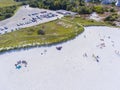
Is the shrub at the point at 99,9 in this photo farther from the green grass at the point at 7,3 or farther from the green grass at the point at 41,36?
the green grass at the point at 7,3

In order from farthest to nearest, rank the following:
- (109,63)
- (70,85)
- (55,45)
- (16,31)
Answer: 1. (16,31)
2. (55,45)
3. (109,63)
4. (70,85)

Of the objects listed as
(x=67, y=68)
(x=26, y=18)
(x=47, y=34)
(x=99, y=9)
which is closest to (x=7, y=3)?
(x=26, y=18)

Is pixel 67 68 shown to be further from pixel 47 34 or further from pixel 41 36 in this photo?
pixel 47 34

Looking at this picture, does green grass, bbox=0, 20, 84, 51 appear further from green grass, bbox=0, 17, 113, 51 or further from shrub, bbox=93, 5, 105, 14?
shrub, bbox=93, 5, 105, 14

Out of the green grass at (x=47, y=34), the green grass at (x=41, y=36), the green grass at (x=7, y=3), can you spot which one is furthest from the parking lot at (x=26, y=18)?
the green grass at (x=7, y=3)

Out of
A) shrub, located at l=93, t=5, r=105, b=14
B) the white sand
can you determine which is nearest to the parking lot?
shrub, located at l=93, t=5, r=105, b=14

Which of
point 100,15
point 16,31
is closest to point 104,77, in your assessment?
point 16,31

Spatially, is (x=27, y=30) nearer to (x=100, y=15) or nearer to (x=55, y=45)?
(x=55, y=45)
